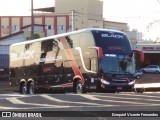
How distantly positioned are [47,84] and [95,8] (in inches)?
2949

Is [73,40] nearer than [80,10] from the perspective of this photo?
Yes

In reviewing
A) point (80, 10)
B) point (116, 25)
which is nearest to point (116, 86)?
point (80, 10)

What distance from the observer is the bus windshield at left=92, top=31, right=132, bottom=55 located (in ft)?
80.7

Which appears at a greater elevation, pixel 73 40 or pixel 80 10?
pixel 80 10

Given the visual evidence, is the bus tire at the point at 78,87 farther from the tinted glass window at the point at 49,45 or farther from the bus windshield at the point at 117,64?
the tinted glass window at the point at 49,45

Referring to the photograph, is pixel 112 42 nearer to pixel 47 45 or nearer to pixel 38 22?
pixel 47 45

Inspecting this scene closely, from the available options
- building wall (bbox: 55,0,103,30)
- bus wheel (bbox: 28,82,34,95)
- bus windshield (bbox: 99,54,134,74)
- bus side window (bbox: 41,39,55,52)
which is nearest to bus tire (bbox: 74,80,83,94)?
bus windshield (bbox: 99,54,134,74)

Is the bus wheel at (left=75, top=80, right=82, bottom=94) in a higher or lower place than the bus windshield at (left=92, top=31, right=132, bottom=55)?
lower

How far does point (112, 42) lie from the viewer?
82.6 ft

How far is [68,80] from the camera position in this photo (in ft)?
85.7

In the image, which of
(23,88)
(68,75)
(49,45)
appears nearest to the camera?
(68,75)

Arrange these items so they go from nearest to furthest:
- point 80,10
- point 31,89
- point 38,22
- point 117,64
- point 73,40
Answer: point 117,64
point 73,40
point 31,89
point 38,22
point 80,10

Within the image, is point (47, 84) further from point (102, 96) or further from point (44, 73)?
point (102, 96)

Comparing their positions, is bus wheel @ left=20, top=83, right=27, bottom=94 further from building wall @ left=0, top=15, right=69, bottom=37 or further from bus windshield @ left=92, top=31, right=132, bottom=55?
building wall @ left=0, top=15, right=69, bottom=37
